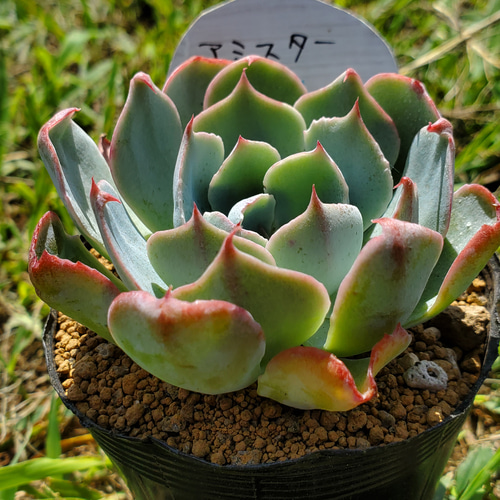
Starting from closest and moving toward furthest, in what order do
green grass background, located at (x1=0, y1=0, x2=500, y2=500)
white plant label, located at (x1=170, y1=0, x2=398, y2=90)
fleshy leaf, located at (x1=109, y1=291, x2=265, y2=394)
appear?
fleshy leaf, located at (x1=109, y1=291, x2=265, y2=394) < white plant label, located at (x1=170, y1=0, x2=398, y2=90) < green grass background, located at (x1=0, y1=0, x2=500, y2=500)

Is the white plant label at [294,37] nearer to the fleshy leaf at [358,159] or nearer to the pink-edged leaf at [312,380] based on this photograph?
the fleshy leaf at [358,159]

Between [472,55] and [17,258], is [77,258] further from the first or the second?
[472,55]

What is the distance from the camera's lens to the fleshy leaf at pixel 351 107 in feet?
2.72

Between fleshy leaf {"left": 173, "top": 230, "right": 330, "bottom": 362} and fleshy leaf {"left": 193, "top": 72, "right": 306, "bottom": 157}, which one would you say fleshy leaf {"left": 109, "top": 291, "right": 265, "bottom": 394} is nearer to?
fleshy leaf {"left": 173, "top": 230, "right": 330, "bottom": 362}

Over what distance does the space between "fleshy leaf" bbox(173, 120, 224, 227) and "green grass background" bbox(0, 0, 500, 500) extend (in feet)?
1.46

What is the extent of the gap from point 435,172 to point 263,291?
33 centimetres

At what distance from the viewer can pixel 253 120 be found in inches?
33.1

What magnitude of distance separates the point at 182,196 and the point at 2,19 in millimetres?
1616

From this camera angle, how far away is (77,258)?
81 cm

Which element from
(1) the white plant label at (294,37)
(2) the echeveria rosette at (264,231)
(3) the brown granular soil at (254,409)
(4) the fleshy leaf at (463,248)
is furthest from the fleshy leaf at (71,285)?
(1) the white plant label at (294,37)

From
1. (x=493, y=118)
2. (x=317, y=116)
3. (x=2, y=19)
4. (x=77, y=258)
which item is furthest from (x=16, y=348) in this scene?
(x=493, y=118)

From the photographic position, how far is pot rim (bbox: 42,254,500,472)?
0.64 m

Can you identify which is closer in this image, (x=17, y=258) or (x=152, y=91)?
(x=152, y=91)

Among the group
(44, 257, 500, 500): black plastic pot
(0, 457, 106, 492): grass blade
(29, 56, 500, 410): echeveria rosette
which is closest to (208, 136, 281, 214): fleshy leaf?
(29, 56, 500, 410): echeveria rosette
